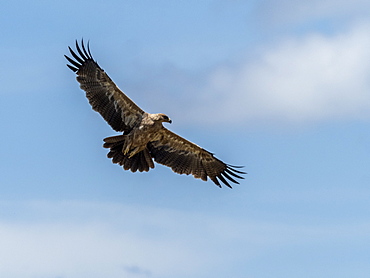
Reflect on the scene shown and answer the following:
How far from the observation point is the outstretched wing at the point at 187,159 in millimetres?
22891

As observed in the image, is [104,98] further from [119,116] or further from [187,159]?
[187,159]

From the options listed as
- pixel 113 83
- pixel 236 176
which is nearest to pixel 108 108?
pixel 113 83

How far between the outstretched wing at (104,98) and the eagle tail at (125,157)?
0.37 meters

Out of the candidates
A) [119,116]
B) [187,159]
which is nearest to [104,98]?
[119,116]

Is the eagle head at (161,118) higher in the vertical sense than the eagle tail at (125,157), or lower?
higher

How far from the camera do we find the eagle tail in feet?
71.2

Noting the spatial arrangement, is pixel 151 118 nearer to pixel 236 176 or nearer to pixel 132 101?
pixel 132 101

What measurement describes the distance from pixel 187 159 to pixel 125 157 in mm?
2106

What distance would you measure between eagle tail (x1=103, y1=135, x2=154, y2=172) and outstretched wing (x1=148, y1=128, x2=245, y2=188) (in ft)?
1.80

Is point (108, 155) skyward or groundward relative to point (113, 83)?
groundward

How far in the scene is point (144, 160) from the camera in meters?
22.3

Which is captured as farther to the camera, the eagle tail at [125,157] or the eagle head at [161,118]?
the eagle tail at [125,157]

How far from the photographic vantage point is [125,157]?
2192cm

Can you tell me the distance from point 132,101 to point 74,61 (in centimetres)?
179
